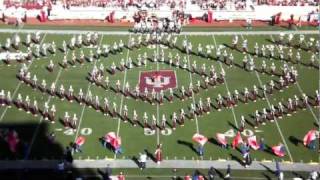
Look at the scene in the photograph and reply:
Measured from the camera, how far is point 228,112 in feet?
115

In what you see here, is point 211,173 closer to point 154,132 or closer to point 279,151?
point 279,151

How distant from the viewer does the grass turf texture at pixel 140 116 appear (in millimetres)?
31453

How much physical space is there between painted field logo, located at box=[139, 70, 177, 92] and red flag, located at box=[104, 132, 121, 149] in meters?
6.05

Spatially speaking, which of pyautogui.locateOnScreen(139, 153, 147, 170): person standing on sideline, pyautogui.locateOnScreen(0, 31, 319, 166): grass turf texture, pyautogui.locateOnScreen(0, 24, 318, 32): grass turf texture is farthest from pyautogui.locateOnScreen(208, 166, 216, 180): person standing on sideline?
pyautogui.locateOnScreen(0, 24, 318, 32): grass turf texture

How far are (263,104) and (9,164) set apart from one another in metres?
13.5

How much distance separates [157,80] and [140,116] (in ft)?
14.1

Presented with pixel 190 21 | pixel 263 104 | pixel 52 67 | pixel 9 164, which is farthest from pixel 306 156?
pixel 190 21

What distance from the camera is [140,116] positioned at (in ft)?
114

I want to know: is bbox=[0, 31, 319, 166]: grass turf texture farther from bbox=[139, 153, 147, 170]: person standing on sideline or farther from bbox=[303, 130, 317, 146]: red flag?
bbox=[139, 153, 147, 170]: person standing on sideline

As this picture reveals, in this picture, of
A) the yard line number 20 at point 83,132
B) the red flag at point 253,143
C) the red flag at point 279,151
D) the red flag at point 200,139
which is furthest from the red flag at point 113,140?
the red flag at point 279,151

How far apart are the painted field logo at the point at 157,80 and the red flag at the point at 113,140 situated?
19.8 feet

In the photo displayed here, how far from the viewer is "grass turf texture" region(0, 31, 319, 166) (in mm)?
31453

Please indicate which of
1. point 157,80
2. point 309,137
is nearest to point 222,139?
point 309,137

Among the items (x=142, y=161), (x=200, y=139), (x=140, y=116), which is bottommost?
(x=142, y=161)
